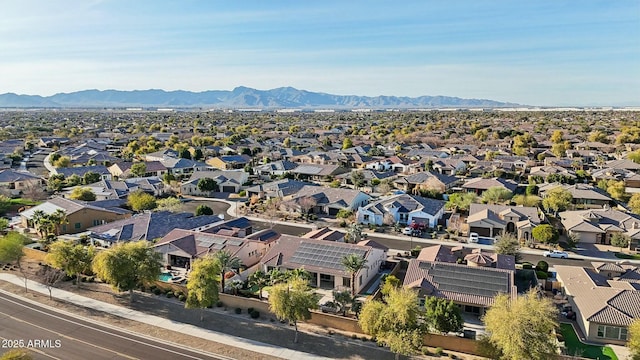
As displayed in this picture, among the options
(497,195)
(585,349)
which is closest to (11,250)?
(585,349)

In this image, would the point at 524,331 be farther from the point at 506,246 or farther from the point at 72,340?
the point at 72,340

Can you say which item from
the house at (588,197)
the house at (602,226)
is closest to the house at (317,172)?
the house at (588,197)

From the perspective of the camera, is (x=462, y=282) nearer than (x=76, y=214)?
Yes

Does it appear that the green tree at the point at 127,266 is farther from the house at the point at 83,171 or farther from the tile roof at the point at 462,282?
the house at the point at 83,171

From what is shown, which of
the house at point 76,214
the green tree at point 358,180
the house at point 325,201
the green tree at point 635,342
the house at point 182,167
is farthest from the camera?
the house at point 182,167

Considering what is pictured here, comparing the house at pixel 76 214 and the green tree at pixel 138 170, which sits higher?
the green tree at pixel 138 170

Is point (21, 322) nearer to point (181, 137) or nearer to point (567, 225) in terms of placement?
point (567, 225)

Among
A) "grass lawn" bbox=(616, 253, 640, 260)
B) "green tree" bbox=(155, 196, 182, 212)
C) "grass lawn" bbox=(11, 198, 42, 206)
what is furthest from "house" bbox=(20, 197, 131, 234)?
"grass lawn" bbox=(616, 253, 640, 260)
